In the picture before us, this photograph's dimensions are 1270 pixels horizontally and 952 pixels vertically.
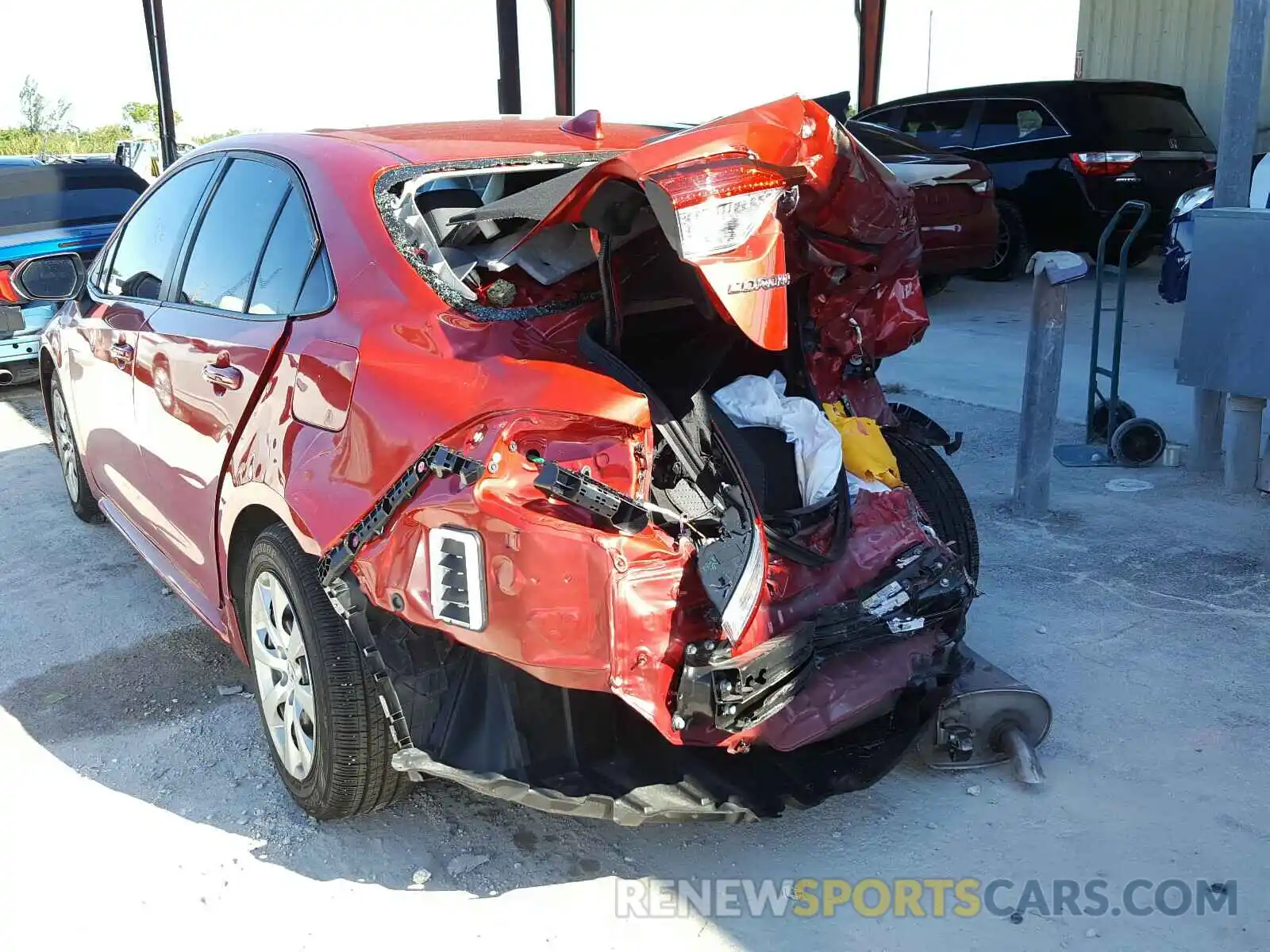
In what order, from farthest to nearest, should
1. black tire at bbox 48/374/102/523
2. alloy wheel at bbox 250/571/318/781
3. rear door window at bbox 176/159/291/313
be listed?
black tire at bbox 48/374/102/523
rear door window at bbox 176/159/291/313
alloy wheel at bbox 250/571/318/781

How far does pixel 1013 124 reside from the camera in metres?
10.2

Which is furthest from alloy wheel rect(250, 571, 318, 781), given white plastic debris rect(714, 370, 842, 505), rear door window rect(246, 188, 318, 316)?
white plastic debris rect(714, 370, 842, 505)

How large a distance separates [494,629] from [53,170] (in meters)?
7.07

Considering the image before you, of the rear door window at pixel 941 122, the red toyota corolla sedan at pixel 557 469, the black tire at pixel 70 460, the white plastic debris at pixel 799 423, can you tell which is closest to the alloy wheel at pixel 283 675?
the red toyota corolla sedan at pixel 557 469

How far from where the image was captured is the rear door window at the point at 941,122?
414 inches

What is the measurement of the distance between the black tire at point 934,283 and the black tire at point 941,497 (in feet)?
21.2

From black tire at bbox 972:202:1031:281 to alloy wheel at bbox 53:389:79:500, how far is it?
7.68m

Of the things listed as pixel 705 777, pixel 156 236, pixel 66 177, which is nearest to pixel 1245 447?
pixel 705 777

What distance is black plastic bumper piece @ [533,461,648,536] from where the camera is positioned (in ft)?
7.25

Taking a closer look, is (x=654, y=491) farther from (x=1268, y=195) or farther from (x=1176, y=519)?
→ (x=1268, y=195)

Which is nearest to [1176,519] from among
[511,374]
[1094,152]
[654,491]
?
[654,491]

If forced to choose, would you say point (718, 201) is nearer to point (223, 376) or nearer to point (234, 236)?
point (223, 376)

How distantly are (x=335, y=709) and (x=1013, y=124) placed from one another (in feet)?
30.9

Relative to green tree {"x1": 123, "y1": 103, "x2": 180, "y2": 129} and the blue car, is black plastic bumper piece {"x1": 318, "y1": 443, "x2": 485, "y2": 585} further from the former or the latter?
green tree {"x1": 123, "y1": 103, "x2": 180, "y2": 129}
